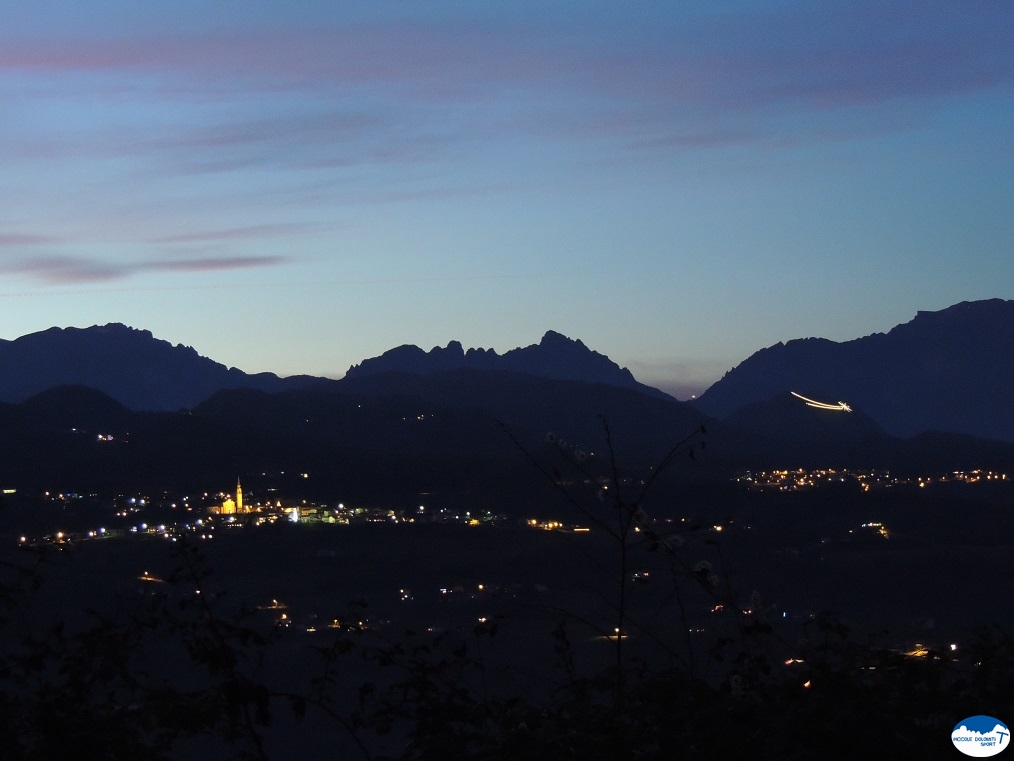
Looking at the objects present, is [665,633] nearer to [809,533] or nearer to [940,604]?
[940,604]

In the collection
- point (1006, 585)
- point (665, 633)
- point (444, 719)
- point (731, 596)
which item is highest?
point (731, 596)

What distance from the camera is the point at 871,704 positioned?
471 cm

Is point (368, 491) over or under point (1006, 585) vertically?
over

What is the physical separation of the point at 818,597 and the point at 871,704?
4271cm

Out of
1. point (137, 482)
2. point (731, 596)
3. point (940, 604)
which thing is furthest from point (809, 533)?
point (731, 596)

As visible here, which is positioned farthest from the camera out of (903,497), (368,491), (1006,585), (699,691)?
(903,497)

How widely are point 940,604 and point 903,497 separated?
165ft

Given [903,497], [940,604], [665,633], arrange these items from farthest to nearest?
1. [903,497]
2. [940,604]
3. [665,633]

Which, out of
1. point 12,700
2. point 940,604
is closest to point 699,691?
point 12,700

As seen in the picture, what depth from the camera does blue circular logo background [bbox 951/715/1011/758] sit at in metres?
4.57

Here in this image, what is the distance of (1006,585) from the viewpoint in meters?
48.1

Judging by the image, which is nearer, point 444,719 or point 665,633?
point 444,719

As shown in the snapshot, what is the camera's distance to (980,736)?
15.1 ft

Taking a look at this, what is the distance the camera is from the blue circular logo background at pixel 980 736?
4566mm
